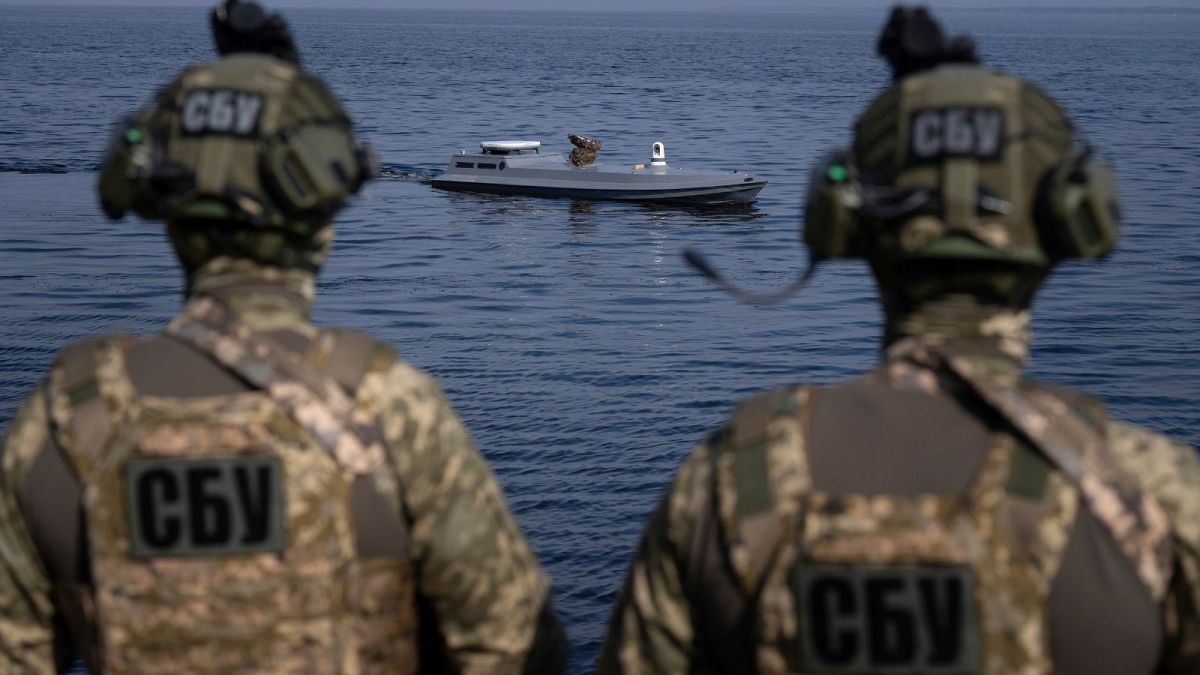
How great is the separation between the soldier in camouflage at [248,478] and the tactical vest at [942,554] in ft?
2.52

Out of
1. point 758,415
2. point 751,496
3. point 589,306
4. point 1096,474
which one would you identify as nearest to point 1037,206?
point 1096,474

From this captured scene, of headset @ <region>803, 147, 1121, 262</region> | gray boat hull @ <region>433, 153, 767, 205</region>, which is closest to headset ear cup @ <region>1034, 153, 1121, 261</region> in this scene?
Answer: headset @ <region>803, 147, 1121, 262</region>

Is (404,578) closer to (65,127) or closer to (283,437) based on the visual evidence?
(283,437)

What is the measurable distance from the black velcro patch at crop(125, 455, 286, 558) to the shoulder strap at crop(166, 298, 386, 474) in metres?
0.12

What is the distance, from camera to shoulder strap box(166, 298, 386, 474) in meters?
3.59

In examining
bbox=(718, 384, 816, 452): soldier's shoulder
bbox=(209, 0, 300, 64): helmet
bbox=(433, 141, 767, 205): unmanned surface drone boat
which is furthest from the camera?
bbox=(433, 141, 767, 205): unmanned surface drone boat

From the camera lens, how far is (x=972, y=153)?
3.29m

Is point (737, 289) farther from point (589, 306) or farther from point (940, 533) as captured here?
point (589, 306)

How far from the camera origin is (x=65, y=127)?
262 ft

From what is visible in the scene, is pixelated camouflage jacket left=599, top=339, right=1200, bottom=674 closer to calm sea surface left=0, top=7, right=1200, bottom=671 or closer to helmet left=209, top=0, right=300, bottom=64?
helmet left=209, top=0, right=300, bottom=64

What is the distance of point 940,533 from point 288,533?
4.41 ft

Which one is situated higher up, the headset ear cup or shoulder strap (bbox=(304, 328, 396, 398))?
the headset ear cup

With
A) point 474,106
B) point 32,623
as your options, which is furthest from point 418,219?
point 474,106

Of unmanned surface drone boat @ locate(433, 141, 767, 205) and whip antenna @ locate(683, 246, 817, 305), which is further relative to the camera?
unmanned surface drone boat @ locate(433, 141, 767, 205)
